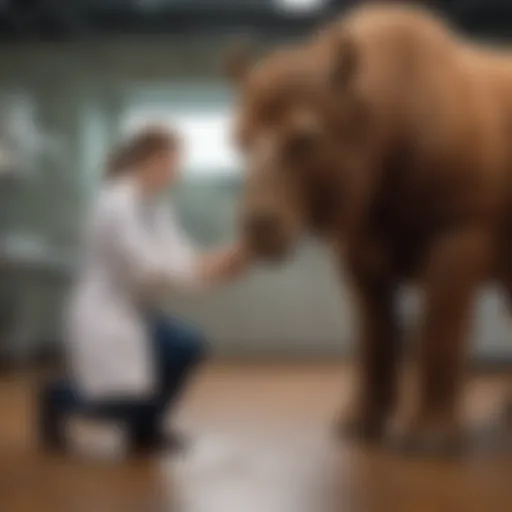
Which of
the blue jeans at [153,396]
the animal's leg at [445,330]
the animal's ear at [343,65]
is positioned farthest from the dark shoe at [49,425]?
the animal's ear at [343,65]

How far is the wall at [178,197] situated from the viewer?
4.41 metres

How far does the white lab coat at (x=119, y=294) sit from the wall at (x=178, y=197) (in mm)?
2103

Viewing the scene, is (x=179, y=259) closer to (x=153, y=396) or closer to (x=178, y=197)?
(x=153, y=396)

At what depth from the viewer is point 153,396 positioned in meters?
2.21

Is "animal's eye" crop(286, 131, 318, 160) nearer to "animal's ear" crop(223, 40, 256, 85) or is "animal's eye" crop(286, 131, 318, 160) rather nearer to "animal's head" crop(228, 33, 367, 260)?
"animal's head" crop(228, 33, 367, 260)

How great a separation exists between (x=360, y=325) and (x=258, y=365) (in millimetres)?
1772

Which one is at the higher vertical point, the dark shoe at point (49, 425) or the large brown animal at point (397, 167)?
the large brown animal at point (397, 167)

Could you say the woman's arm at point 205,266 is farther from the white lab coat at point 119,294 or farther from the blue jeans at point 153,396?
the blue jeans at point 153,396

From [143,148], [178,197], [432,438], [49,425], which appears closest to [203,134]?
[178,197]

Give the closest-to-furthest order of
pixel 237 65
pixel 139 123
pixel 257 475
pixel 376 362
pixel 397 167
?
pixel 257 475 < pixel 397 167 < pixel 237 65 < pixel 376 362 < pixel 139 123

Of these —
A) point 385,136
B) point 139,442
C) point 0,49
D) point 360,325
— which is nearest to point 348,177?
point 385,136

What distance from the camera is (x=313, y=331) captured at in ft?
14.5

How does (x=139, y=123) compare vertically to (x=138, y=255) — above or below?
above

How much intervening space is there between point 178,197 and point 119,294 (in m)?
2.31
